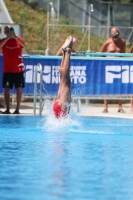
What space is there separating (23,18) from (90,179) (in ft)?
73.4

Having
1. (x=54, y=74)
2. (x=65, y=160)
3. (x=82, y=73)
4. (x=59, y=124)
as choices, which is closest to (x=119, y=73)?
(x=82, y=73)

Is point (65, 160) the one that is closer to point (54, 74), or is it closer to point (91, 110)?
point (54, 74)

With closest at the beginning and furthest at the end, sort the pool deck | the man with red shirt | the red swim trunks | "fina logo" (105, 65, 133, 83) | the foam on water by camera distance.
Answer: the red swim trunks, the foam on water, the man with red shirt, the pool deck, "fina logo" (105, 65, 133, 83)

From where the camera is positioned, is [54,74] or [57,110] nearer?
[57,110]

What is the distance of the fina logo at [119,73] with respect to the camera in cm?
1805

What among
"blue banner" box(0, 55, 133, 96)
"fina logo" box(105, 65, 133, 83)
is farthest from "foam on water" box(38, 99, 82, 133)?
"fina logo" box(105, 65, 133, 83)

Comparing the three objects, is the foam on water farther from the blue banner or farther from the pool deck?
the blue banner

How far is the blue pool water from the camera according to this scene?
789 centimetres

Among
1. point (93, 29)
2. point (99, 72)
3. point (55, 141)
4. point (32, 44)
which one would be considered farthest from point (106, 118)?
point (93, 29)

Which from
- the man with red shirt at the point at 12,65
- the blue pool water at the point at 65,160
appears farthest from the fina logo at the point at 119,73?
the blue pool water at the point at 65,160

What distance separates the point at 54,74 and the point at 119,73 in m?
1.42

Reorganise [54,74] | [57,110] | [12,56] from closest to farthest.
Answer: [57,110] < [12,56] < [54,74]

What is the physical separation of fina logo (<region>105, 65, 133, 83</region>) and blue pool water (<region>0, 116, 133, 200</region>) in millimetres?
2625

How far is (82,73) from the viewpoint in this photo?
1800 cm
